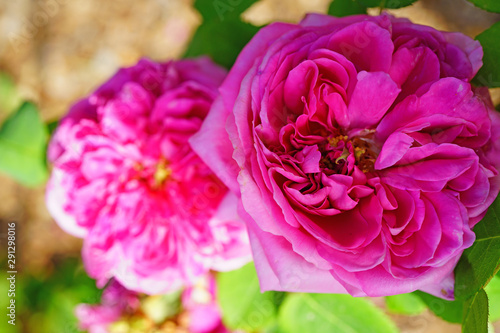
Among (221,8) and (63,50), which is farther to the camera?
(63,50)

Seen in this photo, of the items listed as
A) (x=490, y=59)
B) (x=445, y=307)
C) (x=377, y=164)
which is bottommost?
(x=445, y=307)

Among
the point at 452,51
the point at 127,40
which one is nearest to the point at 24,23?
the point at 127,40

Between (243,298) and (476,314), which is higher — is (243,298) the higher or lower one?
the lower one

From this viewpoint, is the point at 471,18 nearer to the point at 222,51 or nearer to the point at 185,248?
the point at 222,51

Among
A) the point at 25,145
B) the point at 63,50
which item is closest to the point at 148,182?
the point at 25,145

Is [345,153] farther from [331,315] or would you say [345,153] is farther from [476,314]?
[331,315]

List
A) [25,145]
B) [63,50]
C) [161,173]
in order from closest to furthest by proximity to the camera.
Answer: [161,173] → [25,145] → [63,50]
